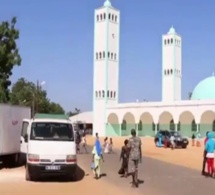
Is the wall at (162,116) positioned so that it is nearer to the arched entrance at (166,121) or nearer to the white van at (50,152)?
the arched entrance at (166,121)

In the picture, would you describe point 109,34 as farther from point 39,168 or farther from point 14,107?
point 39,168

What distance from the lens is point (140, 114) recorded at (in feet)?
214

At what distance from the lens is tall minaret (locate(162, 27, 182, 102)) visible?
73562 mm

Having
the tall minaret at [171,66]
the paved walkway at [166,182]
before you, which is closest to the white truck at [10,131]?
the paved walkway at [166,182]

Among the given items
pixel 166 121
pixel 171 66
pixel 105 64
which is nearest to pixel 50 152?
pixel 166 121

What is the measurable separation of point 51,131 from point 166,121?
52.0 m

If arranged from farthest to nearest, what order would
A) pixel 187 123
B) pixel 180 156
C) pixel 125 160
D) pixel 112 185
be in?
pixel 187 123 → pixel 180 156 → pixel 125 160 → pixel 112 185

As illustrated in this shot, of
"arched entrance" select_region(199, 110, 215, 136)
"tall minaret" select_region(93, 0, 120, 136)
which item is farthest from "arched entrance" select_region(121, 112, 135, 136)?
"arched entrance" select_region(199, 110, 215, 136)

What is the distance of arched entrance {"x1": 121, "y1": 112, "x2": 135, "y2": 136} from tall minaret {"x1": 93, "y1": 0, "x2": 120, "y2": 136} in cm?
295

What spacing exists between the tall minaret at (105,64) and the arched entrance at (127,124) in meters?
2.95

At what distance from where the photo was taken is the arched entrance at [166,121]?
209 feet

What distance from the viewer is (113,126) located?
230 ft

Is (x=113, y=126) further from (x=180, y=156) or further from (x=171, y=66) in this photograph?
(x=180, y=156)

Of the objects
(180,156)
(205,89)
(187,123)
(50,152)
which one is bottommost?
(180,156)
